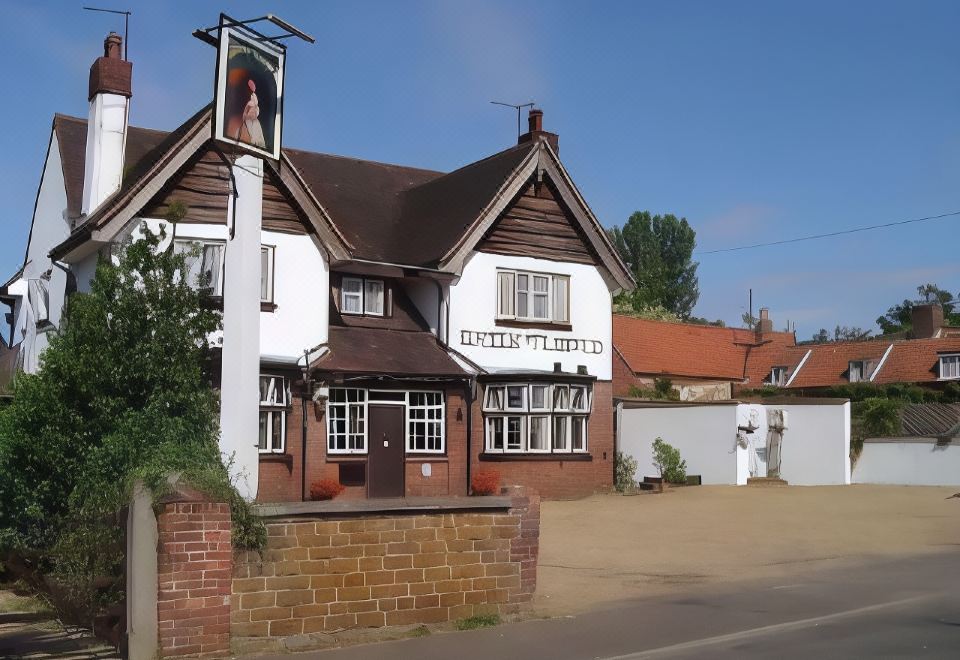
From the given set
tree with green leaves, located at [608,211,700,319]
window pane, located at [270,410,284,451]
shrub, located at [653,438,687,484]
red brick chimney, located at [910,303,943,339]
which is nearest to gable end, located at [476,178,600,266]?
shrub, located at [653,438,687,484]

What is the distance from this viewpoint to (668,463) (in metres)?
29.0

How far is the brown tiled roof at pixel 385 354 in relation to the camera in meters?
23.8

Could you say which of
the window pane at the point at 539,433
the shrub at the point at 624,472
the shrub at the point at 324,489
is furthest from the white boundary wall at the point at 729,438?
the shrub at the point at 324,489

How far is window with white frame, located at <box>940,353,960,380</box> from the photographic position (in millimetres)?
52062

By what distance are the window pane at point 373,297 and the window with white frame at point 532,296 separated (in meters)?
2.95

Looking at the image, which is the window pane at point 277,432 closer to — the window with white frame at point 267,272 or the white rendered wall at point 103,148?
the window with white frame at point 267,272

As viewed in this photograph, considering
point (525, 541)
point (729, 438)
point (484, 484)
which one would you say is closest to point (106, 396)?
point (525, 541)

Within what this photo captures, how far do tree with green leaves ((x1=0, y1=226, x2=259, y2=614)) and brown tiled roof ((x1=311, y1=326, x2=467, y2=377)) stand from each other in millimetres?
9804

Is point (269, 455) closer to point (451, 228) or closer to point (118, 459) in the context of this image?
point (451, 228)

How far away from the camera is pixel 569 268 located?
2845cm

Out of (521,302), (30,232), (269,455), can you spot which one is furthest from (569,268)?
(30,232)

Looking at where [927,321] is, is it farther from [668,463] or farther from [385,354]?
[385,354]

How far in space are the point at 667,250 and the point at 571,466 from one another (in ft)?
224

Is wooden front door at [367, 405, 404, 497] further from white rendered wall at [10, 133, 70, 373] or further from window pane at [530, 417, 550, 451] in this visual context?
white rendered wall at [10, 133, 70, 373]
